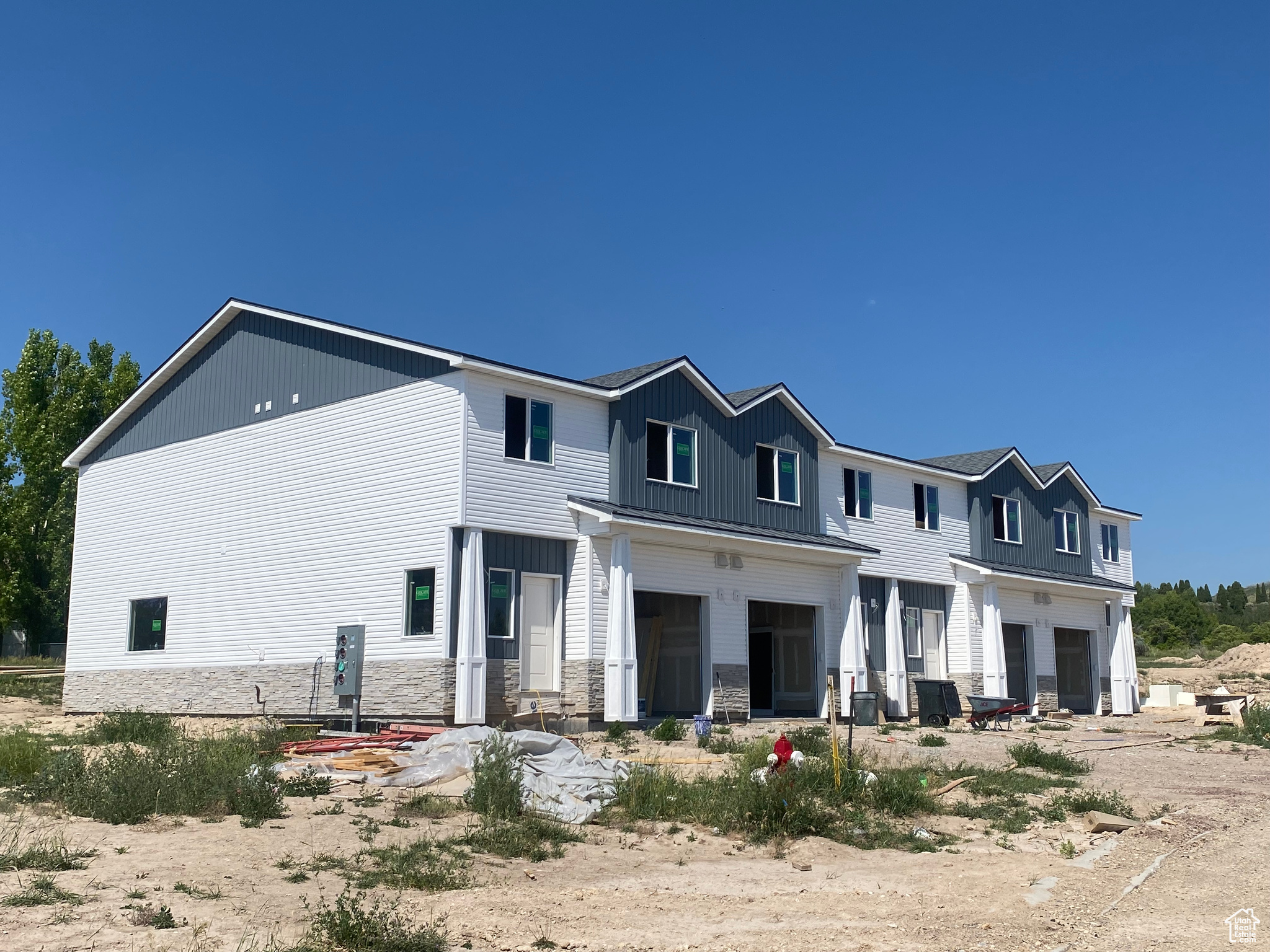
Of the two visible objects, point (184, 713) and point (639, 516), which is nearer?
point (639, 516)

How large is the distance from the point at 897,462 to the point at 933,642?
5.48 m

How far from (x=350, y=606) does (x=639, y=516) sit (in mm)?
6162

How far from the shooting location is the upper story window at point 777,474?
94.0 ft

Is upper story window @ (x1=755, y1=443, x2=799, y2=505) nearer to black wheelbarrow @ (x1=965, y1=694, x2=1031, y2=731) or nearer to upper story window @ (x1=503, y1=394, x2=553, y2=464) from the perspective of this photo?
black wheelbarrow @ (x1=965, y1=694, x2=1031, y2=731)

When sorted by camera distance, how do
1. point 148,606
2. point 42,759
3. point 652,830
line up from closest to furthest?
point 652,830, point 42,759, point 148,606

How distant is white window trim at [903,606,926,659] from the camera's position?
33.0 metres

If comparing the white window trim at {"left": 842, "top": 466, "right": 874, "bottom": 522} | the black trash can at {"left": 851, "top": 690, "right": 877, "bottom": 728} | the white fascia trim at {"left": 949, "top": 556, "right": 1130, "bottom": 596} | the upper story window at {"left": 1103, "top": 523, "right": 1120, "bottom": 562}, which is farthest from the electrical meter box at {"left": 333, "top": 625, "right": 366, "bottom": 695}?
the upper story window at {"left": 1103, "top": 523, "right": 1120, "bottom": 562}

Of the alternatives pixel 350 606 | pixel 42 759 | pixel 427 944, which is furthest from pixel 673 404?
pixel 427 944

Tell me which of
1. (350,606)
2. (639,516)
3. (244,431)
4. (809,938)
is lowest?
(809,938)

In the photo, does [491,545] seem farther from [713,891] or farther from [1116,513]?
[1116,513]

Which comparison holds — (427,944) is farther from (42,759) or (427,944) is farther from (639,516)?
(639,516)

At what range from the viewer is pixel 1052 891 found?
10320 mm

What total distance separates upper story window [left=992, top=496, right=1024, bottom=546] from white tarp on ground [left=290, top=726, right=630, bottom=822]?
24.4m

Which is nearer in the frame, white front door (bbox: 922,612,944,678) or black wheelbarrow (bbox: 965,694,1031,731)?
black wheelbarrow (bbox: 965,694,1031,731)
